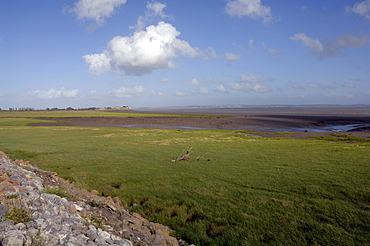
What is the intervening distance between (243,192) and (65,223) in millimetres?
7243

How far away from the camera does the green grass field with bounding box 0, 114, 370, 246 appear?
25.9ft

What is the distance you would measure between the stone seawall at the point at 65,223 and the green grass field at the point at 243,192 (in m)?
1.15

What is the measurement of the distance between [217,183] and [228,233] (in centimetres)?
493

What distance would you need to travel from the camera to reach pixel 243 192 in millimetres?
11359

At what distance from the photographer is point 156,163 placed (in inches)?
706

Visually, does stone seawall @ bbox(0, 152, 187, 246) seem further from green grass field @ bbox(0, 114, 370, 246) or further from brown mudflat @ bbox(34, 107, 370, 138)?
brown mudflat @ bbox(34, 107, 370, 138)

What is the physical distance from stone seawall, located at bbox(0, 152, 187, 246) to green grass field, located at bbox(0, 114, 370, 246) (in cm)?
115

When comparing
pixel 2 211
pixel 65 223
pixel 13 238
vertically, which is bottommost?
pixel 65 223

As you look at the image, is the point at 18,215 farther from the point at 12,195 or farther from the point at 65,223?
the point at 12,195

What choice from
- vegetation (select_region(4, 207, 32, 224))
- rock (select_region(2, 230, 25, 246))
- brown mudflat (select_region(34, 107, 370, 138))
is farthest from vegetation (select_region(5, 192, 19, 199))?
brown mudflat (select_region(34, 107, 370, 138))

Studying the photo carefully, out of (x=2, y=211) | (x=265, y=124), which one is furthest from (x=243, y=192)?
(x=265, y=124)

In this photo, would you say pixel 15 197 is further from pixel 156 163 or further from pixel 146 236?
pixel 156 163

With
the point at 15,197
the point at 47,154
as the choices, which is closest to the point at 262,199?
the point at 15,197

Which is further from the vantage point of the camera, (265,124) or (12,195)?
(265,124)
